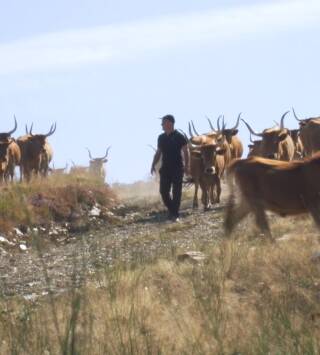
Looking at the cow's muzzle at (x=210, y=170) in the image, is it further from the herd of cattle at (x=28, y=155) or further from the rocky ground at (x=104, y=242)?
the herd of cattle at (x=28, y=155)

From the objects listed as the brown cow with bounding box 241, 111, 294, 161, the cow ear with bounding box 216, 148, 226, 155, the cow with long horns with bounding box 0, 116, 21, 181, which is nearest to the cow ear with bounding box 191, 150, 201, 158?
the cow ear with bounding box 216, 148, 226, 155

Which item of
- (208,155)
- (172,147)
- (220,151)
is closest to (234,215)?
(172,147)

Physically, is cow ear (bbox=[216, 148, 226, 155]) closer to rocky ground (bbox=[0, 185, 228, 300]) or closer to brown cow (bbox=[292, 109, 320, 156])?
rocky ground (bbox=[0, 185, 228, 300])

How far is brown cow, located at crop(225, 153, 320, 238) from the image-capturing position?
15523mm

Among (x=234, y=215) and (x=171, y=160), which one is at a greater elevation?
(x=171, y=160)

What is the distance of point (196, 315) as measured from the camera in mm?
10250

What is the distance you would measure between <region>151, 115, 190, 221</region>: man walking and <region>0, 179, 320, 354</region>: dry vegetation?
6501 mm

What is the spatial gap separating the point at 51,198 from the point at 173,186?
2.68 m

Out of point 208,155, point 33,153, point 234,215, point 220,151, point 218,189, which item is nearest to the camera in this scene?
point 234,215

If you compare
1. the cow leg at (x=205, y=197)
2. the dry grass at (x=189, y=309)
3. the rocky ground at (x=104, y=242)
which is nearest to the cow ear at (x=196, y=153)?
the cow leg at (x=205, y=197)

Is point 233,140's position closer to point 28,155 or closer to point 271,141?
point 271,141

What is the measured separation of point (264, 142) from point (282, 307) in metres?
19.5

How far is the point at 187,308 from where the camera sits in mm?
10633

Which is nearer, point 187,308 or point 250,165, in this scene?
point 187,308
